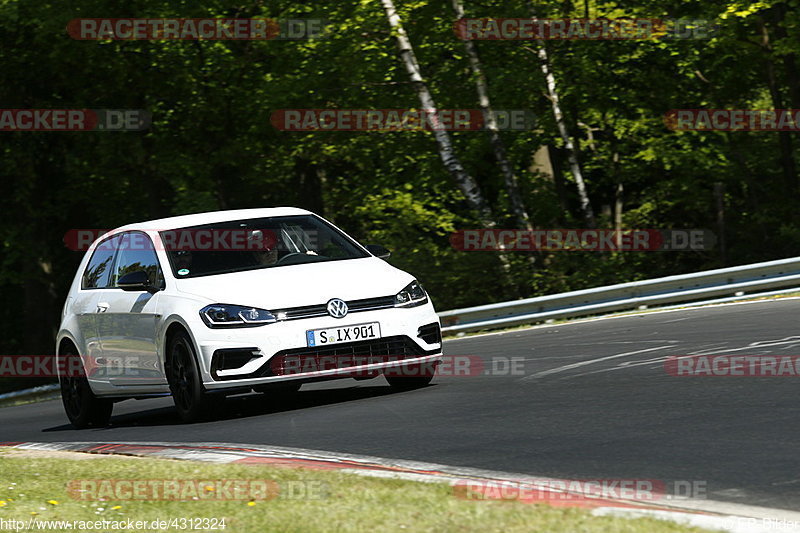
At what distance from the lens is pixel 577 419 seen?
29.2 feet

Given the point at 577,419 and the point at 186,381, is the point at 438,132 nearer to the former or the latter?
the point at 186,381

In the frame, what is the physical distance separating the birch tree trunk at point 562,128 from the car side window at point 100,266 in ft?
51.7

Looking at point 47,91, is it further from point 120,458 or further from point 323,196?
point 120,458

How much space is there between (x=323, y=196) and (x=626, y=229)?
33.8 feet

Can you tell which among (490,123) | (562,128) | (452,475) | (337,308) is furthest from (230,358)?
(562,128)

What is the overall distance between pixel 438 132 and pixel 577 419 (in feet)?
57.2

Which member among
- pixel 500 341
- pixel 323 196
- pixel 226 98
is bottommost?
pixel 500 341

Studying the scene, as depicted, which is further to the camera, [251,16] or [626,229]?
[251,16]

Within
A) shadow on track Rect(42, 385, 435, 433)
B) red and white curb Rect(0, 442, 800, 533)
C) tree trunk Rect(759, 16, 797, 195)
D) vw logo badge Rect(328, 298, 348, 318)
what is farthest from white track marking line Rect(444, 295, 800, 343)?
tree trunk Rect(759, 16, 797, 195)

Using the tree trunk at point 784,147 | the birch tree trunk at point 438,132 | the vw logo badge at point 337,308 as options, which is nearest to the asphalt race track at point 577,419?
the vw logo badge at point 337,308

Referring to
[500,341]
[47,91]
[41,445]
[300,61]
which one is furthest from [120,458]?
[47,91]

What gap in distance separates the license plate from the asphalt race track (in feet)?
1.92

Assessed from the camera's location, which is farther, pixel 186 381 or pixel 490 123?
pixel 490 123

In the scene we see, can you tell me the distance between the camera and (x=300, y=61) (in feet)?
103
